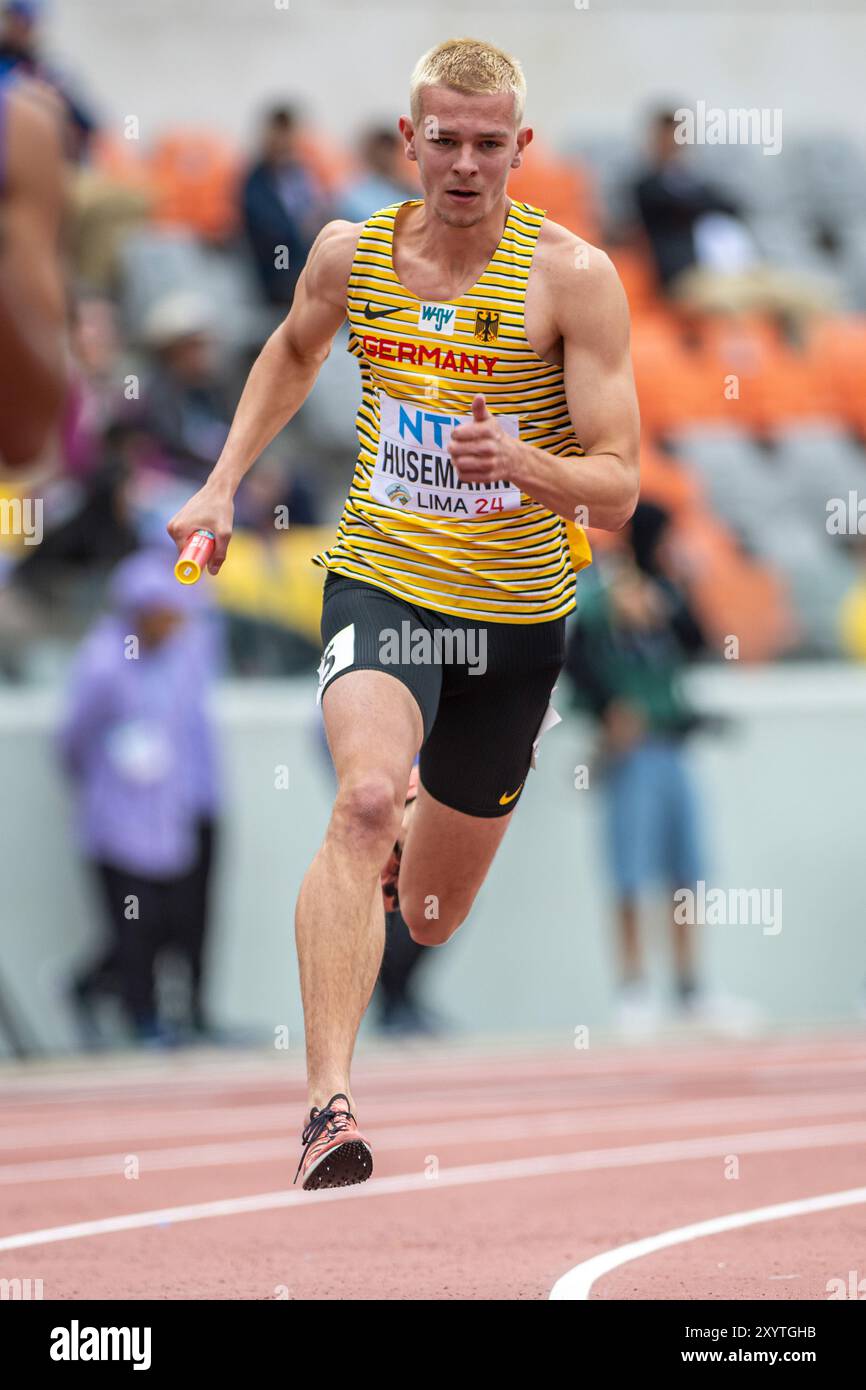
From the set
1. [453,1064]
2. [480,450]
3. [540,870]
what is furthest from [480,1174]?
[540,870]

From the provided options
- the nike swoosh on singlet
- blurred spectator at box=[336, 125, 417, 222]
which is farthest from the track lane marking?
blurred spectator at box=[336, 125, 417, 222]

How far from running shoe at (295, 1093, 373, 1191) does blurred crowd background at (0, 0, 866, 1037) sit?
18.2 ft

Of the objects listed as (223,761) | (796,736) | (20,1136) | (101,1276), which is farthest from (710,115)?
(101,1276)

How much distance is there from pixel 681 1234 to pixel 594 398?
2.65 metres

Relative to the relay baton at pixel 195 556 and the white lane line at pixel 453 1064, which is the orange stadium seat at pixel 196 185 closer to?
the white lane line at pixel 453 1064

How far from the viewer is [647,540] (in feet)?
41.2

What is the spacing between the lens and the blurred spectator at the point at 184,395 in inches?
472

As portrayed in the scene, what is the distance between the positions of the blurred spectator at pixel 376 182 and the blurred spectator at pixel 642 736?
8.11ft

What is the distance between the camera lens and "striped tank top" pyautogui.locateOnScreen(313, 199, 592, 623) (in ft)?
19.1

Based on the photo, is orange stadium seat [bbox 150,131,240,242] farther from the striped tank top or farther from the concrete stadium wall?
the striped tank top

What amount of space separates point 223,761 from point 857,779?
3635mm

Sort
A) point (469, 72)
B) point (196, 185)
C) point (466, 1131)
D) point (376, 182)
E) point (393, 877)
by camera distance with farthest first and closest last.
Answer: point (196, 185)
point (376, 182)
point (466, 1131)
point (393, 877)
point (469, 72)

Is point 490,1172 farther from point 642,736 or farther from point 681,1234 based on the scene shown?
point 642,736

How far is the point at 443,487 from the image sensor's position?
236 inches
